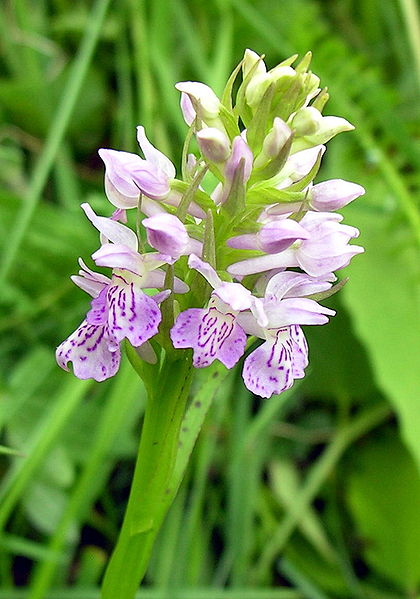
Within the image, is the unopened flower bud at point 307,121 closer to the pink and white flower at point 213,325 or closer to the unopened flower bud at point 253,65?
the unopened flower bud at point 253,65

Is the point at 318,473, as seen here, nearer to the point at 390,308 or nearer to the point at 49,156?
the point at 390,308

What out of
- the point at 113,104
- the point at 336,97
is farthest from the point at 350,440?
the point at 113,104

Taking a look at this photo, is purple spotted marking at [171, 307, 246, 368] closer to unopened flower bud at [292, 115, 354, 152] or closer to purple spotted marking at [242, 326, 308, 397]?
purple spotted marking at [242, 326, 308, 397]

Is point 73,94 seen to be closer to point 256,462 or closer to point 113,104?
point 113,104

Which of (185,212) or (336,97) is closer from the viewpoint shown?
(185,212)

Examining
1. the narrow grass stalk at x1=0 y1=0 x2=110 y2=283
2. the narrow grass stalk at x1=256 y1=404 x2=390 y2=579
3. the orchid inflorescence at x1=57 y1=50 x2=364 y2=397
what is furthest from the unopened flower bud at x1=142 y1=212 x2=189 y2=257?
the narrow grass stalk at x1=256 y1=404 x2=390 y2=579

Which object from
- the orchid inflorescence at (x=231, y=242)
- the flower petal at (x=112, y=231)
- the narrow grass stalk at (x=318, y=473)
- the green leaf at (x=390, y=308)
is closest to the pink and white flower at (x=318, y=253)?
the orchid inflorescence at (x=231, y=242)

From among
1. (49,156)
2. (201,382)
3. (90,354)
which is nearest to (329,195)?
(90,354)
